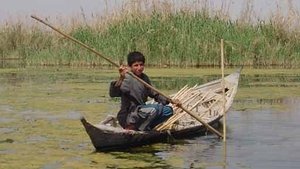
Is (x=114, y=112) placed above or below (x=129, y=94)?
below

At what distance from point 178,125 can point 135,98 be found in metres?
0.97

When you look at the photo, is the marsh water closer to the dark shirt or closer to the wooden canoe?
the wooden canoe

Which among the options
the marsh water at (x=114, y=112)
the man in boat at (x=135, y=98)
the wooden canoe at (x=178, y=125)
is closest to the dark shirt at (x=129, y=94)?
the man in boat at (x=135, y=98)

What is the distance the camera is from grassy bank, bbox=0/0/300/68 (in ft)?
54.8

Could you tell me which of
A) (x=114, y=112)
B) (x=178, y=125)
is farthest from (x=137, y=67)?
(x=114, y=112)

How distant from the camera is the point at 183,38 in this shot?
16547mm

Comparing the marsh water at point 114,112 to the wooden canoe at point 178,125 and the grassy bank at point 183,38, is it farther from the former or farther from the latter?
the grassy bank at point 183,38

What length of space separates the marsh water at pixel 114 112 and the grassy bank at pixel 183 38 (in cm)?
254

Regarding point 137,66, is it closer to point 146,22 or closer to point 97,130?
point 97,130

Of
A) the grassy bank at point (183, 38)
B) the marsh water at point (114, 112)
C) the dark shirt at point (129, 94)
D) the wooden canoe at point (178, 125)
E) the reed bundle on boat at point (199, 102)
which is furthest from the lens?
the grassy bank at point (183, 38)

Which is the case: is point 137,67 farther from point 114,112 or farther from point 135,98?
point 114,112

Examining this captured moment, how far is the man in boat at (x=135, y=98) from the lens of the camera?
21.1ft

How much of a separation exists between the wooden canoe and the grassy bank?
23.4ft

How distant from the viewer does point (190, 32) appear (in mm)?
16734
